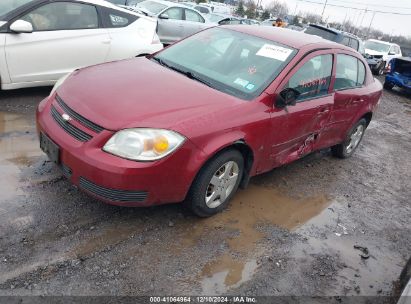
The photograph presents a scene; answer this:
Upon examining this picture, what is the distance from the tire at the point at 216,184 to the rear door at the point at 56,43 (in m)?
3.60

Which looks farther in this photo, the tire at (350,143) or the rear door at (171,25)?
the rear door at (171,25)

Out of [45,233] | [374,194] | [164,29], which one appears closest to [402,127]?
[374,194]

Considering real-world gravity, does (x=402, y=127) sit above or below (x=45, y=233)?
below

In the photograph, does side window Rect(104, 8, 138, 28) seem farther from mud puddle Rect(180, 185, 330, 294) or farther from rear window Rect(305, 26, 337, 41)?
rear window Rect(305, 26, 337, 41)

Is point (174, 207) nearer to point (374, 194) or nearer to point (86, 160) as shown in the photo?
point (86, 160)

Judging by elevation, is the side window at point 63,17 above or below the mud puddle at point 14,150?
above

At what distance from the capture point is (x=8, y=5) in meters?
5.82

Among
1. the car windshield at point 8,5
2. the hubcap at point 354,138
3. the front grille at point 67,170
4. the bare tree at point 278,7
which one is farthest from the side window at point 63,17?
the bare tree at point 278,7

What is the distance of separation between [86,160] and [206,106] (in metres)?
1.08

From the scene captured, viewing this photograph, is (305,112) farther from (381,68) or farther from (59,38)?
(381,68)

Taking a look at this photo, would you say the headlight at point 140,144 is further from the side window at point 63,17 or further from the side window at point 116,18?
the side window at point 116,18

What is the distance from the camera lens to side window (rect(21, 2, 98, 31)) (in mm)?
5938

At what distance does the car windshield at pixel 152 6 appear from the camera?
41.7 ft

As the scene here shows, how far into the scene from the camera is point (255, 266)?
3.42m
